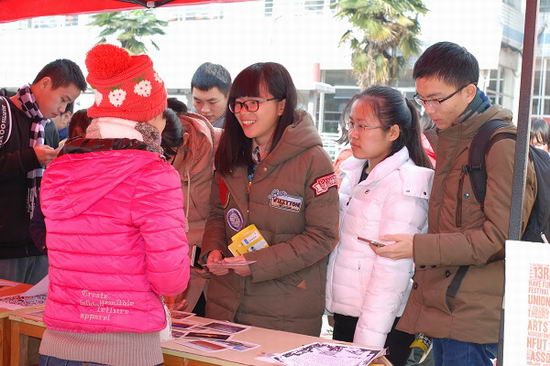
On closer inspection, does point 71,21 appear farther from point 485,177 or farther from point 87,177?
point 485,177

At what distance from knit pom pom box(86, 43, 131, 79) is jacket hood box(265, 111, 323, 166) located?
720 mm

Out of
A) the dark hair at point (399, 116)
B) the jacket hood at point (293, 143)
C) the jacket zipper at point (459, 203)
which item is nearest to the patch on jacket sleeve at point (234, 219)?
the jacket hood at point (293, 143)

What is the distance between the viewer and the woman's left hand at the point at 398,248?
1.92 metres

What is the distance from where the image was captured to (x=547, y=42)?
7.98 metres

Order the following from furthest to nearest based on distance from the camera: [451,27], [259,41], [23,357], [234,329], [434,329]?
[259,41] → [451,27] → [23,357] → [234,329] → [434,329]

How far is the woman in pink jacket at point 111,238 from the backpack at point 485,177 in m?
0.84

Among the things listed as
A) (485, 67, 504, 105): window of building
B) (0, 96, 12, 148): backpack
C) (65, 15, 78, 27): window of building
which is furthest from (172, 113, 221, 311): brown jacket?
(65, 15, 78, 27): window of building

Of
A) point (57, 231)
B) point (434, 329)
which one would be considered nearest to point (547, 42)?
point (434, 329)

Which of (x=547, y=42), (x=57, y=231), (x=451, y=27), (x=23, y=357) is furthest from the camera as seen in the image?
(x=451, y=27)

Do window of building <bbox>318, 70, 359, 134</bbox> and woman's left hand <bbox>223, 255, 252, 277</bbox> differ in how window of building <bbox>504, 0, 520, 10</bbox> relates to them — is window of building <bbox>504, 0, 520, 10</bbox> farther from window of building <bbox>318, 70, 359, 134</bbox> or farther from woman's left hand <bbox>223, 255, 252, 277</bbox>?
woman's left hand <bbox>223, 255, 252, 277</bbox>

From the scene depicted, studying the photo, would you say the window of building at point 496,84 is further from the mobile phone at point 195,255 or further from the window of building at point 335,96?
the mobile phone at point 195,255

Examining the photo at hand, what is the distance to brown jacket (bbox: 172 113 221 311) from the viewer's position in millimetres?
2699

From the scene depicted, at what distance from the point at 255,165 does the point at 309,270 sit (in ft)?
1.44

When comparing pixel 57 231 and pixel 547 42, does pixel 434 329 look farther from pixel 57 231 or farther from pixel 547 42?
pixel 547 42
